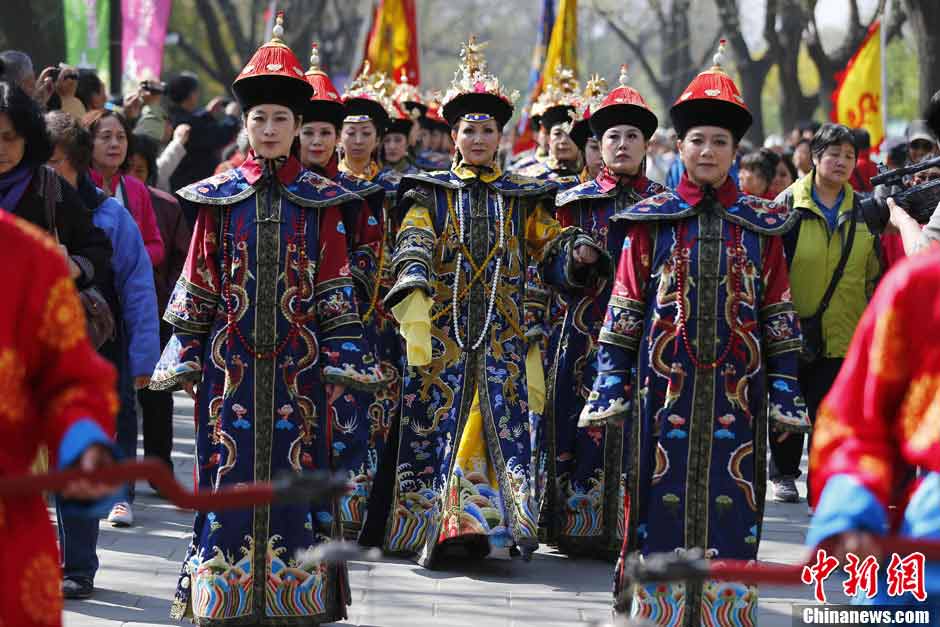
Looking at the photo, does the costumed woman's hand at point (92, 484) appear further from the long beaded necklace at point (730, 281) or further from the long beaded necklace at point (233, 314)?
the long beaded necklace at point (730, 281)

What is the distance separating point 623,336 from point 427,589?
1.73m

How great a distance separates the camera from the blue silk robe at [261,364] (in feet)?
19.2

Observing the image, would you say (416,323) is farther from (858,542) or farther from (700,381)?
(858,542)

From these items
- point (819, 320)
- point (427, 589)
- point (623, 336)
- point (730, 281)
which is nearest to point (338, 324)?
point (623, 336)

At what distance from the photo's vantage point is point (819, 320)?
870cm

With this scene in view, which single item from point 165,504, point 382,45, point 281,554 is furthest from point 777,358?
point 382,45

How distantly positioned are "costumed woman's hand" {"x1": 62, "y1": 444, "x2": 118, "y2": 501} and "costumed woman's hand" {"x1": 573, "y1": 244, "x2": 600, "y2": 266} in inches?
146

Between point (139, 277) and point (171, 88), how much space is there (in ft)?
23.7

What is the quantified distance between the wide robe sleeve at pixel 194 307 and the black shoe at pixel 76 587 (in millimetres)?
1026

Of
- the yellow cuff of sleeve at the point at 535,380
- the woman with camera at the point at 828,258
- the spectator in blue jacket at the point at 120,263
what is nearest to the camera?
the spectator in blue jacket at the point at 120,263

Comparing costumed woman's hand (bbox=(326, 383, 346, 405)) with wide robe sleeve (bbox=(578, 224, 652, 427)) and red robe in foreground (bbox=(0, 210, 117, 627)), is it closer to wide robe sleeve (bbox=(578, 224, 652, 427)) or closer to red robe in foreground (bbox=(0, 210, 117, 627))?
wide robe sleeve (bbox=(578, 224, 652, 427))

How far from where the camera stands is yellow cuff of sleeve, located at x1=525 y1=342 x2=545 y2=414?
7.39 m

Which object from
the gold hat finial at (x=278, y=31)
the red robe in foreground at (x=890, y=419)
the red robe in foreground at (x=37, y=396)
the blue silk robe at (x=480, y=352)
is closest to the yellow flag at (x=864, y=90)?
the blue silk robe at (x=480, y=352)

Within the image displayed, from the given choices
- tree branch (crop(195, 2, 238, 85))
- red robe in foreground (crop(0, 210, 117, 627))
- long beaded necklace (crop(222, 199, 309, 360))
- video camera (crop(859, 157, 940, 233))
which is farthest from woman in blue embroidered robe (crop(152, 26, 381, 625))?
tree branch (crop(195, 2, 238, 85))
